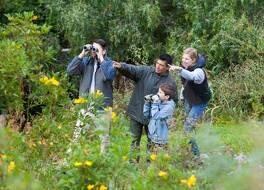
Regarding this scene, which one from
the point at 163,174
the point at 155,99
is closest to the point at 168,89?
the point at 155,99

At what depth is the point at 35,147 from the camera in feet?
16.0

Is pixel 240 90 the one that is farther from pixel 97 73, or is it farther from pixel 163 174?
pixel 163 174

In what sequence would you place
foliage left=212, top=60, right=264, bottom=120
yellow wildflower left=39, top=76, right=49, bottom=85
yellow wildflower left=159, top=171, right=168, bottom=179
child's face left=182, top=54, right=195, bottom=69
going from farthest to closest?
foliage left=212, top=60, right=264, bottom=120 → child's face left=182, top=54, right=195, bottom=69 → yellow wildflower left=39, top=76, right=49, bottom=85 → yellow wildflower left=159, top=171, right=168, bottom=179

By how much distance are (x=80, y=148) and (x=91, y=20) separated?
10.5 metres

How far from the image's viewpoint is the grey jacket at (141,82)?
748cm

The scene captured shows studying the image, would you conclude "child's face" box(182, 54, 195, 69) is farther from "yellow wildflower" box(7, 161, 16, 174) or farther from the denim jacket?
"yellow wildflower" box(7, 161, 16, 174)

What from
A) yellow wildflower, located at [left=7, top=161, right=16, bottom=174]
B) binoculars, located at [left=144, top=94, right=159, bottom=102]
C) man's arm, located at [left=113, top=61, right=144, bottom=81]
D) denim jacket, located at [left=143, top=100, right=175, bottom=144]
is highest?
yellow wildflower, located at [left=7, top=161, right=16, bottom=174]

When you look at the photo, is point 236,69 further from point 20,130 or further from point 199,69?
point 20,130

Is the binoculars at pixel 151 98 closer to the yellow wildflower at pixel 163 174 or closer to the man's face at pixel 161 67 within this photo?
the man's face at pixel 161 67

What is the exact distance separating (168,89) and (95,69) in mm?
884

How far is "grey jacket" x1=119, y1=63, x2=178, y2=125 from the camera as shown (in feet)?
24.6

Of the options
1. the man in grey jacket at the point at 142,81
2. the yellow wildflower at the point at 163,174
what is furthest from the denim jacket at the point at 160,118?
the yellow wildflower at the point at 163,174

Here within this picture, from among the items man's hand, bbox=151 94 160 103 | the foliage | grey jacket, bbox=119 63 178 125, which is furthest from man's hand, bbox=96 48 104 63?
the foliage

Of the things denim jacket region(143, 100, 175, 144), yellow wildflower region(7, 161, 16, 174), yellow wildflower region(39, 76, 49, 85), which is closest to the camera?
yellow wildflower region(7, 161, 16, 174)
